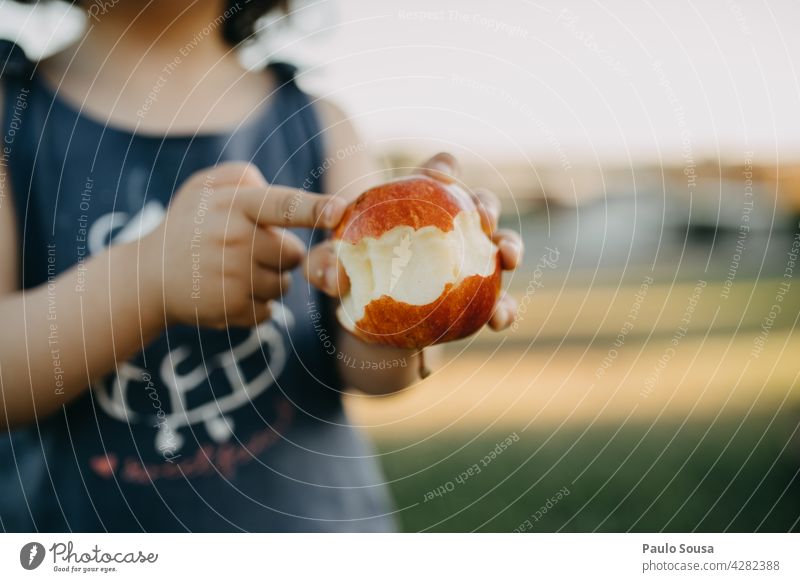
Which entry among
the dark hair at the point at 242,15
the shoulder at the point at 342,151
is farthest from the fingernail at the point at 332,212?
the dark hair at the point at 242,15

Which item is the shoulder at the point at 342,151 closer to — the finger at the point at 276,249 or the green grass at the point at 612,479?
the finger at the point at 276,249

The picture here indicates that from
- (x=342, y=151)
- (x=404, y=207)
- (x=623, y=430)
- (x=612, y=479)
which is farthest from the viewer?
(x=623, y=430)

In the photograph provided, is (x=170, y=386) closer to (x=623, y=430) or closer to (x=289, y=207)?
(x=289, y=207)

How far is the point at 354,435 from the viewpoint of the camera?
62 centimetres

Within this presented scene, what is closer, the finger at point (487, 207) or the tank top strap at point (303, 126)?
the finger at point (487, 207)

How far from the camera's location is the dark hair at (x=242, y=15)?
62 centimetres

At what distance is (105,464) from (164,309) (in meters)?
0.13

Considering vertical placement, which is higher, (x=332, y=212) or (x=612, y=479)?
(x=332, y=212)

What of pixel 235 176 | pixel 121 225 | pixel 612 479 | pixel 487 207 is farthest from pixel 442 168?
pixel 612 479

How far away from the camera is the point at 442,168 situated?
53cm

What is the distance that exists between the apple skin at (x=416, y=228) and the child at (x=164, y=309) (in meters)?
0.05

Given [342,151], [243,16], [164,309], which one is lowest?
[164,309]
